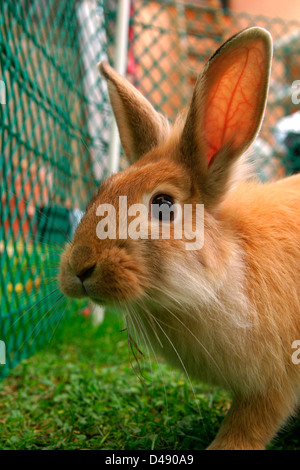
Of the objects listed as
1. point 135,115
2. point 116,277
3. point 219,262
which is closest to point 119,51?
point 135,115

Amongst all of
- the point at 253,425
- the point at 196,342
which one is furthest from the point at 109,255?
the point at 253,425

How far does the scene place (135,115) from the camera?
73.3 inches

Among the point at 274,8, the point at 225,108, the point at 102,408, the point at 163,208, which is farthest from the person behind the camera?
the point at 274,8

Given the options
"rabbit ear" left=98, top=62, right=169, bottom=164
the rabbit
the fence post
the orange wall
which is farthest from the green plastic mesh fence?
the orange wall

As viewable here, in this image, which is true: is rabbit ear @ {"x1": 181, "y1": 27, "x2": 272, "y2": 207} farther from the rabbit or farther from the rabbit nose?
the rabbit nose

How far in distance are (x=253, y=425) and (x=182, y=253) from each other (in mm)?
659

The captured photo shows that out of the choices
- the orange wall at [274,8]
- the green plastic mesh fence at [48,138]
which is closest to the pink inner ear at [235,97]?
the green plastic mesh fence at [48,138]

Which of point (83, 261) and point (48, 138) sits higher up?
point (48, 138)

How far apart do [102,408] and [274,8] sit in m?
8.80

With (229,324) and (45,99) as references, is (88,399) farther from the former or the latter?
(45,99)

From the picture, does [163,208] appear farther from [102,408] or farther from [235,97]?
[102,408]

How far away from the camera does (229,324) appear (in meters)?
1.49

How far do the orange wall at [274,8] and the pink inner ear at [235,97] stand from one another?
7.40 m

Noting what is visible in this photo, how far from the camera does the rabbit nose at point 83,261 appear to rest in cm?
133
